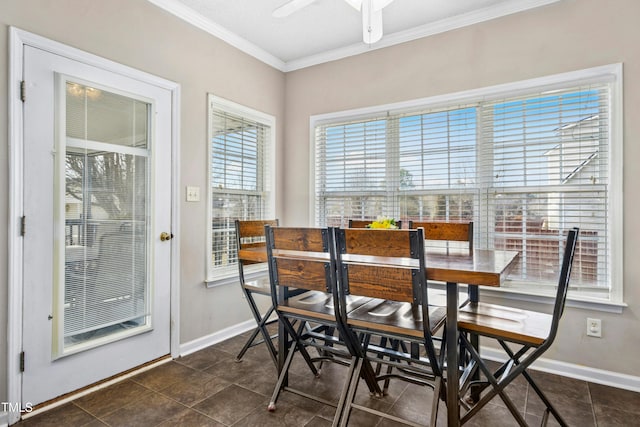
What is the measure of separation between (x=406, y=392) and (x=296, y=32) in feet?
9.72

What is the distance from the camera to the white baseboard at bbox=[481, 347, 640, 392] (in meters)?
2.29

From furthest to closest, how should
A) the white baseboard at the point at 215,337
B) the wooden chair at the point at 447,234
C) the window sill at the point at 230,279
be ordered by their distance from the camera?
the window sill at the point at 230,279, the white baseboard at the point at 215,337, the wooden chair at the point at 447,234

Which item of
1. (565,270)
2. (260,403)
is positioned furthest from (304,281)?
(565,270)

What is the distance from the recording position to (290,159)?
383cm

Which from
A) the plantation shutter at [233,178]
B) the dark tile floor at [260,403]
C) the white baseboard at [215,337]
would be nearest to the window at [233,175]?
the plantation shutter at [233,178]

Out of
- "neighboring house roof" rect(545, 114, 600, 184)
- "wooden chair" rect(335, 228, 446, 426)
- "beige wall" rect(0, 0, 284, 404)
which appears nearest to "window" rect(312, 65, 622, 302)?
"neighboring house roof" rect(545, 114, 600, 184)

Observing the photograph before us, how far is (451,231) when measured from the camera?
2521 mm

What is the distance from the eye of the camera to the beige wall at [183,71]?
1.92 meters

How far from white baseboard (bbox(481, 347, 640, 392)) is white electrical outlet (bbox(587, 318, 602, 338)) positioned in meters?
0.23

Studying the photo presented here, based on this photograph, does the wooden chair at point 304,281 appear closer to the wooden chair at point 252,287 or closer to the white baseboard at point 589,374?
the wooden chair at point 252,287

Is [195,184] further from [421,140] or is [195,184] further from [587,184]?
[587,184]

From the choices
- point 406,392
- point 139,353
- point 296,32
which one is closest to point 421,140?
point 296,32

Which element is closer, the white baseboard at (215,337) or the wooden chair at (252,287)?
the wooden chair at (252,287)

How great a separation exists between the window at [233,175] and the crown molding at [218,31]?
537mm
